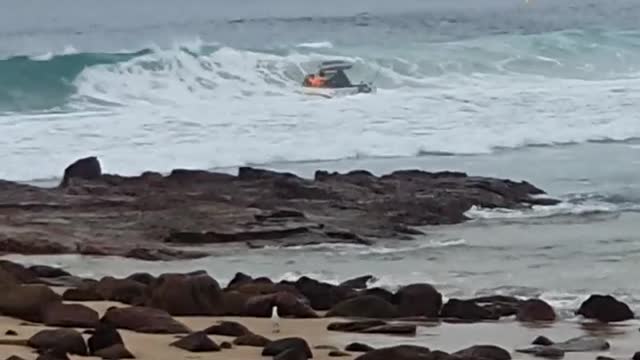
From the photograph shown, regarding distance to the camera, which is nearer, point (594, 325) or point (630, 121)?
point (594, 325)

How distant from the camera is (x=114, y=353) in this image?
28.7 ft

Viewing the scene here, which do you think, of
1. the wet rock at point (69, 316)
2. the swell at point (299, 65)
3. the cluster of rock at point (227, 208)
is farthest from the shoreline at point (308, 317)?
the swell at point (299, 65)

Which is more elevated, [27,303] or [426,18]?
[426,18]

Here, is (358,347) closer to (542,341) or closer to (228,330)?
(228,330)

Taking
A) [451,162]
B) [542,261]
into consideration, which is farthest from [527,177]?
[542,261]

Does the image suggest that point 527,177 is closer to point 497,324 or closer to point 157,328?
point 497,324

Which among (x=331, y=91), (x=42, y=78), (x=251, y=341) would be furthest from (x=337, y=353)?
(x=42, y=78)

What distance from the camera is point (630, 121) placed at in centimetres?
2734

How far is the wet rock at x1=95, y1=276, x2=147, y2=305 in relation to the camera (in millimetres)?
10945

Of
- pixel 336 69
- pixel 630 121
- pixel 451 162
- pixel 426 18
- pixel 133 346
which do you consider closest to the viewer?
pixel 133 346

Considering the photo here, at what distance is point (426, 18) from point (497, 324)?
58429 millimetres

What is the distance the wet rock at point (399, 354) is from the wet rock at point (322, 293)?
234 centimetres

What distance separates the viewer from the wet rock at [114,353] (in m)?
8.71

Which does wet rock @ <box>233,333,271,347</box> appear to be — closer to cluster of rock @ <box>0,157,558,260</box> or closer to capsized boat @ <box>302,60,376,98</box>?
cluster of rock @ <box>0,157,558,260</box>
